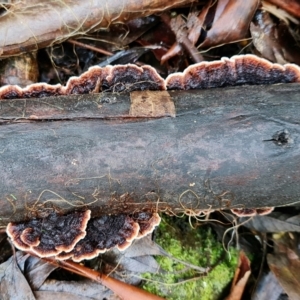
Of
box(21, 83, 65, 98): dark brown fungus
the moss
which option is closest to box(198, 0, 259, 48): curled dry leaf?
box(21, 83, 65, 98): dark brown fungus

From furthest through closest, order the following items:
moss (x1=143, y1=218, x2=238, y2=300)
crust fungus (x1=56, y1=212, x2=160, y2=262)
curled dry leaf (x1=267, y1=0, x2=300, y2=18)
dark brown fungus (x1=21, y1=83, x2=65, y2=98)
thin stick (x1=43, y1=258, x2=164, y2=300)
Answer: curled dry leaf (x1=267, y1=0, x2=300, y2=18), moss (x1=143, y1=218, x2=238, y2=300), thin stick (x1=43, y1=258, x2=164, y2=300), dark brown fungus (x1=21, y1=83, x2=65, y2=98), crust fungus (x1=56, y1=212, x2=160, y2=262)

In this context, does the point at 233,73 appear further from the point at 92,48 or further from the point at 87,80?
the point at 92,48

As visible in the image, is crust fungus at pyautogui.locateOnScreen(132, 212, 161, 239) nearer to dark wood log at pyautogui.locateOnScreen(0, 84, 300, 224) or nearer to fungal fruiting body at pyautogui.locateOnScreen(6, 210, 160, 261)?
fungal fruiting body at pyautogui.locateOnScreen(6, 210, 160, 261)

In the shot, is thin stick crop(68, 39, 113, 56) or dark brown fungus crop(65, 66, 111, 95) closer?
dark brown fungus crop(65, 66, 111, 95)

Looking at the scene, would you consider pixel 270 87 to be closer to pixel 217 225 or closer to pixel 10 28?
pixel 217 225

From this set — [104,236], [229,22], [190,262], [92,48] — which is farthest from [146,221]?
[229,22]

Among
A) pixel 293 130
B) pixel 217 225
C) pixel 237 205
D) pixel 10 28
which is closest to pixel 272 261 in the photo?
pixel 217 225
